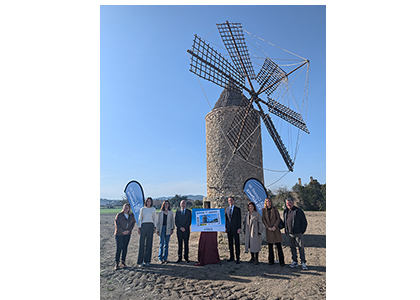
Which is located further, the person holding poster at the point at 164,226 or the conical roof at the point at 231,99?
the conical roof at the point at 231,99

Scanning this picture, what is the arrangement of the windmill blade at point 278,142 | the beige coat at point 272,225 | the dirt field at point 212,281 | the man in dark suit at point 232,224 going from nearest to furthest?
the dirt field at point 212,281, the beige coat at point 272,225, the man in dark suit at point 232,224, the windmill blade at point 278,142

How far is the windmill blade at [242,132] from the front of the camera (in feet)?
28.1

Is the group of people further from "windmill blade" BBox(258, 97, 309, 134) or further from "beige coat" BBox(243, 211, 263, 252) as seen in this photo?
"windmill blade" BBox(258, 97, 309, 134)

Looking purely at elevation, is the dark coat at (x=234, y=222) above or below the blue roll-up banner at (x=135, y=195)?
below

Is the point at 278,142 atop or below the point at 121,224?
atop

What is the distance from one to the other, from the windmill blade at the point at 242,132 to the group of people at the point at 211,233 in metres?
3.39

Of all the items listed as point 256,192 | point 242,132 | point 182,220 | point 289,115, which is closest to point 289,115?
point 289,115

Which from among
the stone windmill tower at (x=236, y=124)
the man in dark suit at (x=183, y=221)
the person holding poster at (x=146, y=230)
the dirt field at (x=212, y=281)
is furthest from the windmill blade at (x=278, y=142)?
the person holding poster at (x=146, y=230)

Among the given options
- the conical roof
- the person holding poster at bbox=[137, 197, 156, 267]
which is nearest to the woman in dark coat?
the person holding poster at bbox=[137, 197, 156, 267]

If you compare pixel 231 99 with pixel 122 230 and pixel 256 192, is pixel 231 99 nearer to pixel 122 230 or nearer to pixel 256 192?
pixel 256 192

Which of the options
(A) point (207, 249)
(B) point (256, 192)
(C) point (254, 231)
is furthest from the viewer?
Answer: (B) point (256, 192)

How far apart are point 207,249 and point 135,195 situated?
220 cm

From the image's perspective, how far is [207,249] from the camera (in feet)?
17.5

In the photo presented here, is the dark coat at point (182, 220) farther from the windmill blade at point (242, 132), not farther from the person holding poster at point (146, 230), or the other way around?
the windmill blade at point (242, 132)
